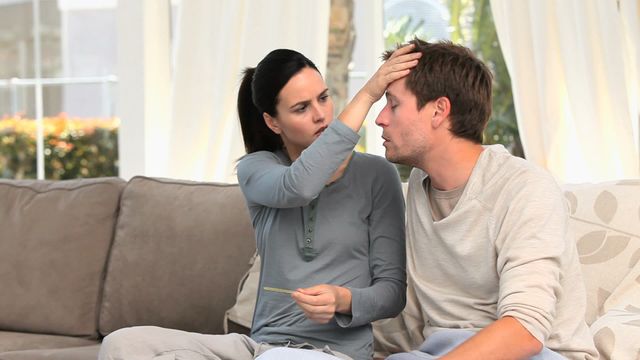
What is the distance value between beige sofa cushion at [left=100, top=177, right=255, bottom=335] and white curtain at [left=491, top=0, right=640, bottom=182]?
118cm

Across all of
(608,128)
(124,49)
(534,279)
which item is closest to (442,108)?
(534,279)

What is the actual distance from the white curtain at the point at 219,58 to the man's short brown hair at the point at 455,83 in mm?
1695

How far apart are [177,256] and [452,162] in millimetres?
1264

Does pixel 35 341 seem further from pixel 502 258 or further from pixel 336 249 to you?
pixel 502 258

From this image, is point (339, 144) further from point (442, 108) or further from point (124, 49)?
point (124, 49)

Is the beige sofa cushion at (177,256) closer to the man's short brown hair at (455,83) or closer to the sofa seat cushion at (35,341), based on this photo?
the sofa seat cushion at (35,341)

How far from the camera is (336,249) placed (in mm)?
2164

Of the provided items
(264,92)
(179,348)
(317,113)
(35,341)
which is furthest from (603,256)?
(35,341)

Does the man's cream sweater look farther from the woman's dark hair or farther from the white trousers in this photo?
the woman's dark hair

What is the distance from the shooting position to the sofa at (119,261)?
293 cm

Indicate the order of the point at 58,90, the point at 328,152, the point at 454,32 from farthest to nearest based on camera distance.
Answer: the point at 58,90, the point at 454,32, the point at 328,152

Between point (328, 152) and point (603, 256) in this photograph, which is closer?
point (328, 152)

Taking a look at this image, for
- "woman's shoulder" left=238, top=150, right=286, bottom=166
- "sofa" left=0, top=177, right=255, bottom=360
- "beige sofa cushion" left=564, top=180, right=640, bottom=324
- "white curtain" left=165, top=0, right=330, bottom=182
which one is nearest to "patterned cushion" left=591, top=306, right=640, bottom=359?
"beige sofa cushion" left=564, top=180, right=640, bottom=324

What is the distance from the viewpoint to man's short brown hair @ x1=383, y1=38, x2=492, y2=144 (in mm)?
2035
